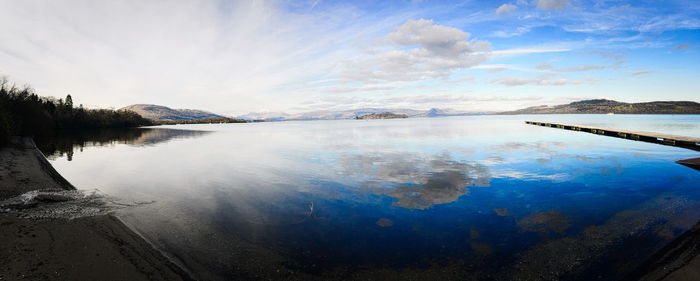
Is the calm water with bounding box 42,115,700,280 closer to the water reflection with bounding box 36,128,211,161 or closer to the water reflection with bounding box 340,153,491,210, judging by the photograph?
the water reflection with bounding box 340,153,491,210

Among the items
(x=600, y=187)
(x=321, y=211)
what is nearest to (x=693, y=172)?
(x=600, y=187)

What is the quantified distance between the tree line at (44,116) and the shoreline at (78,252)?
2921cm

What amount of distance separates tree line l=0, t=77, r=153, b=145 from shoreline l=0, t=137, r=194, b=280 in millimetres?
29208

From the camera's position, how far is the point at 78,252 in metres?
6.98

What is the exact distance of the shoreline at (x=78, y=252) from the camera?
601cm

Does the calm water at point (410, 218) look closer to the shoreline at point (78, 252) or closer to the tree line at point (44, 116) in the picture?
the shoreline at point (78, 252)

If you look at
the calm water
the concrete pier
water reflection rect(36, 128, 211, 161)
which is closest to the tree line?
water reflection rect(36, 128, 211, 161)

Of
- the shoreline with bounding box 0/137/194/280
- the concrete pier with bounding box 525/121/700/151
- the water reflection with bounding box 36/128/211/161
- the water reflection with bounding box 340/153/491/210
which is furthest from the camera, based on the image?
the concrete pier with bounding box 525/121/700/151

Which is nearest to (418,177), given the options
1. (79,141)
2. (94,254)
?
(94,254)

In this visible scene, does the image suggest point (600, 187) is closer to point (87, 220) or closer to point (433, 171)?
point (433, 171)

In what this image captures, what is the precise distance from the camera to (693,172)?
1933cm

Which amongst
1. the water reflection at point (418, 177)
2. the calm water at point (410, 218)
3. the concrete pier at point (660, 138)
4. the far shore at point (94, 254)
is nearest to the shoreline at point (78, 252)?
the far shore at point (94, 254)

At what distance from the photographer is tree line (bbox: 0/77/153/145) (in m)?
38.0

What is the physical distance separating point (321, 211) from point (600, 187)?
14212 millimetres
